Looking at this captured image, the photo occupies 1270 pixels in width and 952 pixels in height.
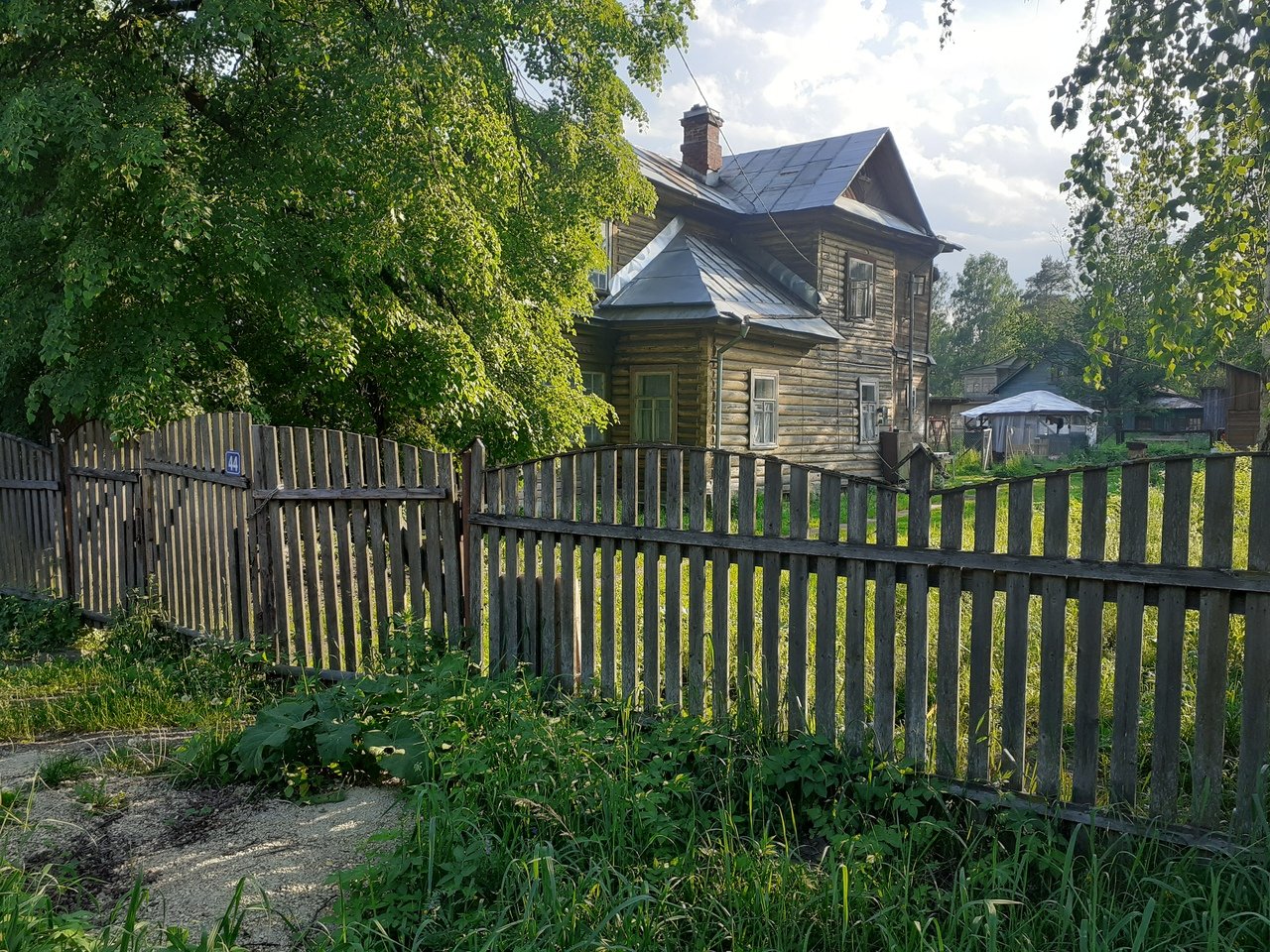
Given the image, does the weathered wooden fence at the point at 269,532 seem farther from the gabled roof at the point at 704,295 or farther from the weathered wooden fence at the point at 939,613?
the gabled roof at the point at 704,295

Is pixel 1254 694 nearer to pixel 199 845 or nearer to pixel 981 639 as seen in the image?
pixel 981 639

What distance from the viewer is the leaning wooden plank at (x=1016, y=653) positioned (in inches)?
130

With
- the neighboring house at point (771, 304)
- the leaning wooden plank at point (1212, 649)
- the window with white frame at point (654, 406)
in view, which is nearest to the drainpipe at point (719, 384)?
the neighboring house at point (771, 304)

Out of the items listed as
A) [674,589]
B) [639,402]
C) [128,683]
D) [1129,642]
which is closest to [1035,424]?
[639,402]

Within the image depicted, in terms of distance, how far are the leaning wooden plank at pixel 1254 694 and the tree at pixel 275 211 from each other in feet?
19.5

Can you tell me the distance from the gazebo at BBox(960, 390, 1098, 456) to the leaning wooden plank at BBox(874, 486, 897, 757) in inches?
1279

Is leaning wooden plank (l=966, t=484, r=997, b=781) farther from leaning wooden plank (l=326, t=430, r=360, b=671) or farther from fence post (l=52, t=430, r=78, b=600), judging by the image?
fence post (l=52, t=430, r=78, b=600)

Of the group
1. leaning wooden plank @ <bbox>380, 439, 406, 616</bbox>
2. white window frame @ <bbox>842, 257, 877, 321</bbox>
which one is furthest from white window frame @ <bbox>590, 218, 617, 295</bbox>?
leaning wooden plank @ <bbox>380, 439, 406, 616</bbox>

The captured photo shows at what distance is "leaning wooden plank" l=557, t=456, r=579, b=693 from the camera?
182 inches

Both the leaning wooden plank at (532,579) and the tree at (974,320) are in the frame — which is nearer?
the leaning wooden plank at (532,579)

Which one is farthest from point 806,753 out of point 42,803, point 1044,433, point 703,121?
point 1044,433

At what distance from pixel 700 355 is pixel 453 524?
1129 cm

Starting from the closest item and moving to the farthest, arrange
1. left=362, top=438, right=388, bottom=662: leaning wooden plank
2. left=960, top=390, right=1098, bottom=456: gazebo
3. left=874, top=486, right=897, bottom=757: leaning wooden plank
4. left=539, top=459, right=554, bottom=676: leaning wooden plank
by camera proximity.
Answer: left=874, top=486, right=897, bottom=757: leaning wooden plank → left=539, top=459, right=554, bottom=676: leaning wooden plank → left=362, top=438, right=388, bottom=662: leaning wooden plank → left=960, top=390, right=1098, bottom=456: gazebo

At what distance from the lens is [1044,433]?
42031 millimetres
